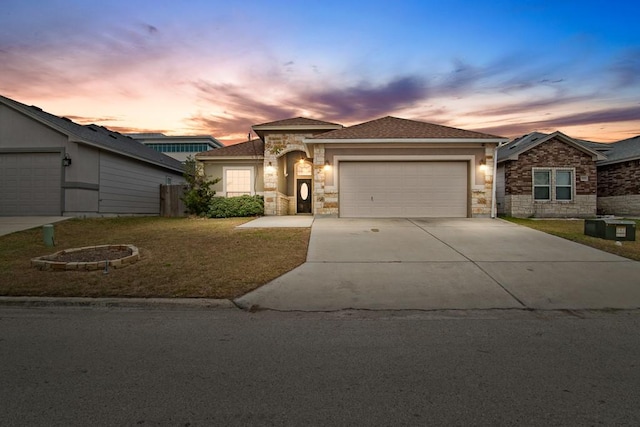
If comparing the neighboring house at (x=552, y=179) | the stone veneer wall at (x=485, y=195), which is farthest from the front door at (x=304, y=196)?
the neighboring house at (x=552, y=179)

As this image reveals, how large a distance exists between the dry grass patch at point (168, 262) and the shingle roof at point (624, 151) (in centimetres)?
1792

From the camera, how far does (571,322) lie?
15.7 feet

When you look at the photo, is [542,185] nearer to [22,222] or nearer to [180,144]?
[22,222]

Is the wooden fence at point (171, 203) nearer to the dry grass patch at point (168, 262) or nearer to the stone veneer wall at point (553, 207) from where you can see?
the dry grass patch at point (168, 262)

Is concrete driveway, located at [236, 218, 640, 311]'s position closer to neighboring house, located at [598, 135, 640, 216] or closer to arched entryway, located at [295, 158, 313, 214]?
arched entryway, located at [295, 158, 313, 214]

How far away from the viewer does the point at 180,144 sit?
4769 centimetres

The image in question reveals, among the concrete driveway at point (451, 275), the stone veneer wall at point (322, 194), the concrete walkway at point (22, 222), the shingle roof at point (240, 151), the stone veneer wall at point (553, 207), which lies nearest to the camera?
the concrete driveway at point (451, 275)

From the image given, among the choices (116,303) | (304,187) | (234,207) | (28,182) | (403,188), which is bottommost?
(116,303)

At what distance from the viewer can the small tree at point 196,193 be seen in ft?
57.8

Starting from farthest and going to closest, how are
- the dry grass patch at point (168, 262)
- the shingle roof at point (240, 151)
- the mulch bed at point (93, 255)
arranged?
the shingle roof at point (240, 151), the mulch bed at point (93, 255), the dry grass patch at point (168, 262)

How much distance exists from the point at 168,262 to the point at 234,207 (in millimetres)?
10219

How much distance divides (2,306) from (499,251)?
31.7ft

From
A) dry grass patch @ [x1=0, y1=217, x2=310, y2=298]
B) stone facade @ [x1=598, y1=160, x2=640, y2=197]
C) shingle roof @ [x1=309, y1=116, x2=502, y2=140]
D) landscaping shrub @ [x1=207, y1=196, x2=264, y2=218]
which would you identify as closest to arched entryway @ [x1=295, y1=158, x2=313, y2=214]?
landscaping shrub @ [x1=207, y1=196, x2=264, y2=218]

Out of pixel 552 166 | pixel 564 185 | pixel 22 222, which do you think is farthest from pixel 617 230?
pixel 22 222
